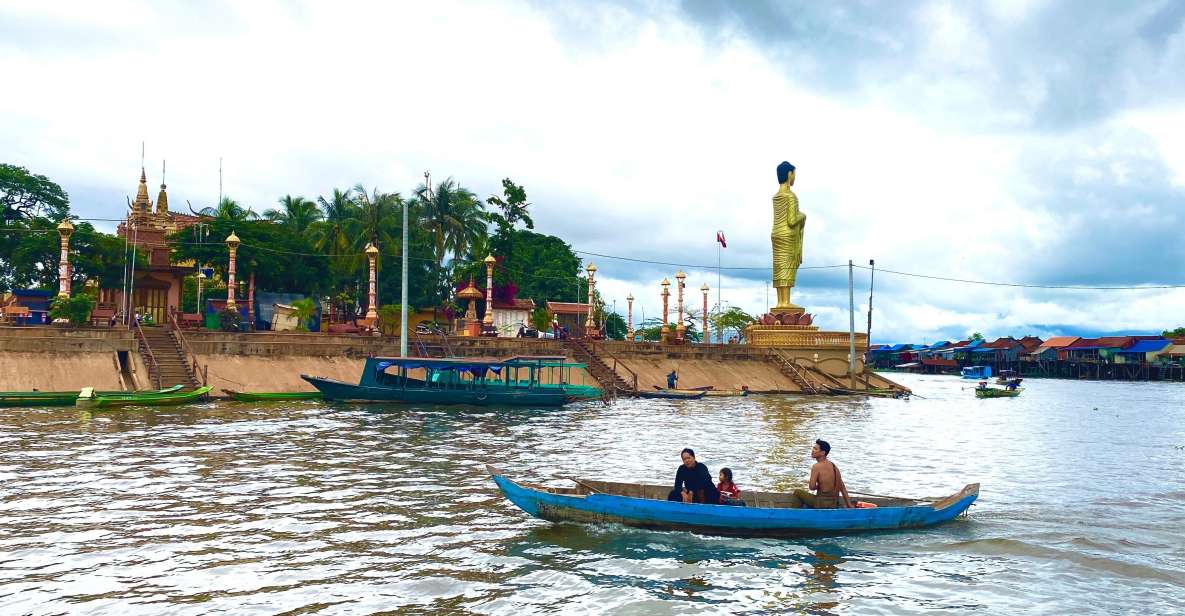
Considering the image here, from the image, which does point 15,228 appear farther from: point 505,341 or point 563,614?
point 563,614

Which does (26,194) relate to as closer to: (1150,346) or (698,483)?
(698,483)

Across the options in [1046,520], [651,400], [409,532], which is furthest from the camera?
[651,400]

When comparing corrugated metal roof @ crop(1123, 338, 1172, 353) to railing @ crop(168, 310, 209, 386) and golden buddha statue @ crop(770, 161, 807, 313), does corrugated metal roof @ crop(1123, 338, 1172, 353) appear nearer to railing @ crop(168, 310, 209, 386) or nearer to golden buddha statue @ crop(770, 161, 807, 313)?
golden buddha statue @ crop(770, 161, 807, 313)

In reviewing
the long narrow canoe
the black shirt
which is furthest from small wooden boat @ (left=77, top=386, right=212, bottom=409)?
the black shirt

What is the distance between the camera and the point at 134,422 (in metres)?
27.0

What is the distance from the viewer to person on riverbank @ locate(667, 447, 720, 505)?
14.0 m

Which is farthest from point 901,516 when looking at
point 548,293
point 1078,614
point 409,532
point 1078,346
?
point 1078,346

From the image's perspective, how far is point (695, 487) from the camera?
14055 mm

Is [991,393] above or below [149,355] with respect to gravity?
below

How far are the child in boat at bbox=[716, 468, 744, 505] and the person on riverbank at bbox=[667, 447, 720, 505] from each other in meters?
0.17

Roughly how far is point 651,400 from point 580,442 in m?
19.0

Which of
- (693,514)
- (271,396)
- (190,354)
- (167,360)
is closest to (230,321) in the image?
(190,354)

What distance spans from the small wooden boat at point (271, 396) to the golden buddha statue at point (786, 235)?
38.2 m

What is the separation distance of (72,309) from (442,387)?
16.8 meters
